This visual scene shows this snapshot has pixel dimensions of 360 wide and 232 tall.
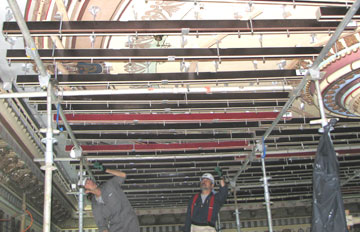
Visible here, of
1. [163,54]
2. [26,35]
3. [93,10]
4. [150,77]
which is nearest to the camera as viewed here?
[26,35]

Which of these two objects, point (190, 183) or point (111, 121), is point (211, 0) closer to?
point (111, 121)

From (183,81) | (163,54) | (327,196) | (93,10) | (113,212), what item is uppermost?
(93,10)

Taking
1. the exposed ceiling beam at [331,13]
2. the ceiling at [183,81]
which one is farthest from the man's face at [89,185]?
the exposed ceiling beam at [331,13]

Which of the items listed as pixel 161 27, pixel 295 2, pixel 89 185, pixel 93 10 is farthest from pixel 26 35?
pixel 295 2

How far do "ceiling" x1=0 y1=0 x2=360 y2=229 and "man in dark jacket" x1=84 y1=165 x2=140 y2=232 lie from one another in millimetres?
1174

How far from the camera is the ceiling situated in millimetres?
4992

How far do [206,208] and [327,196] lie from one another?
245cm

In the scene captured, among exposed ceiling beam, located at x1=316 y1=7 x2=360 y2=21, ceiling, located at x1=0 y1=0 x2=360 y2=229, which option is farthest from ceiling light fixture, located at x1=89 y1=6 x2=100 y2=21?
exposed ceiling beam, located at x1=316 y1=7 x2=360 y2=21

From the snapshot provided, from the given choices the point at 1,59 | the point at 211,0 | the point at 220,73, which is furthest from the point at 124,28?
the point at 1,59

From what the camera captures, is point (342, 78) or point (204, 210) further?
point (204, 210)

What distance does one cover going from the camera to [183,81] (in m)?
5.88

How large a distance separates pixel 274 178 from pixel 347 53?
6.34 metres

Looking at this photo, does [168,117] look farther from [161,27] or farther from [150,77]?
[161,27]

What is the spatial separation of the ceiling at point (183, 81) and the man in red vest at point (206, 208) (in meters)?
1.27
